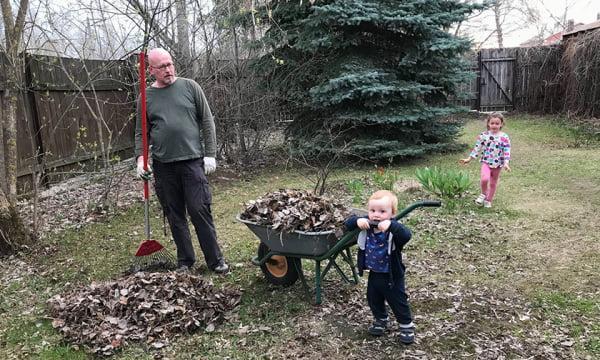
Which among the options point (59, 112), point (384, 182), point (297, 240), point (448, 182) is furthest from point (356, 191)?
point (59, 112)

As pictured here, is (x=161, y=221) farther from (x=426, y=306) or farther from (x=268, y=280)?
(x=426, y=306)

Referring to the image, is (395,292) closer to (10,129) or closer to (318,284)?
(318,284)

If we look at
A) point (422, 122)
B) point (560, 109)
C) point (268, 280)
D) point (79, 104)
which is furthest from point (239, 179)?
point (560, 109)

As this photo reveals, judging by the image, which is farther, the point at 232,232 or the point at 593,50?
the point at 593,50

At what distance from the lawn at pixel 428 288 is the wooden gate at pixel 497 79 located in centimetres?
1078

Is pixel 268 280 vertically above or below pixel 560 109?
below

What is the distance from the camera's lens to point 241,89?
8359mm

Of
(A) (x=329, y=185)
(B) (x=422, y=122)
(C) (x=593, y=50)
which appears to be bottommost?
(A) (x=329, y=185)

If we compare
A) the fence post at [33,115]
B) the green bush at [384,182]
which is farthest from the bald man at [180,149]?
the fence post at [33,115]

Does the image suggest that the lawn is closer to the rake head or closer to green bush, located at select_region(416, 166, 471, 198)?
green bush, located at select_region(416, 166, 471, 198)

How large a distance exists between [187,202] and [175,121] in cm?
67

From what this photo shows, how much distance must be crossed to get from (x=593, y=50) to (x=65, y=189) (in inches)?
494

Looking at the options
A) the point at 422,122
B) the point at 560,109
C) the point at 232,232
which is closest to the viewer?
the point at 232,232

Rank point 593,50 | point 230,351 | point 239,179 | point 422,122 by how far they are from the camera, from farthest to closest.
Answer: point 593,50 < point 422,122 < point 239,179 < point 230,351
